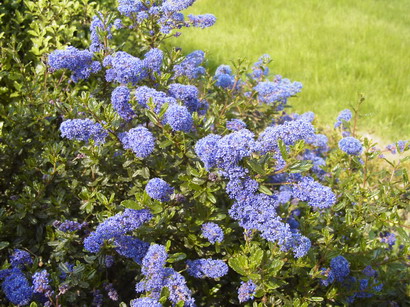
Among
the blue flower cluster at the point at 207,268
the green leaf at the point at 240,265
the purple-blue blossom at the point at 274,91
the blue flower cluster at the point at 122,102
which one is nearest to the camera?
the green leaf at the point at 240,265

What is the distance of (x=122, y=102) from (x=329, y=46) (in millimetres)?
5485

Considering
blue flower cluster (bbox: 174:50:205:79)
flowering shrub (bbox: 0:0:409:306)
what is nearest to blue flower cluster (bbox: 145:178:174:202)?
flowering shrub (bbox: 0:0:409:306)

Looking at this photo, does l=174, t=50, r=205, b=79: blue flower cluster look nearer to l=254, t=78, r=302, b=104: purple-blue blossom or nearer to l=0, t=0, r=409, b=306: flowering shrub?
l=0, t=0, r=409, b=306: flowering shrub

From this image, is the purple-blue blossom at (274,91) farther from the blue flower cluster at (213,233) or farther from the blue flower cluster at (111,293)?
the blue flower cluster at (111,293)

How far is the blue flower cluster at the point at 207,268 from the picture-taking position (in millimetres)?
1999

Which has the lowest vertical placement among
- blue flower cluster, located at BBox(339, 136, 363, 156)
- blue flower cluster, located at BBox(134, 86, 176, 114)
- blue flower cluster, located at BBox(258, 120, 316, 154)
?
blue flower cluster, located at BBox(339, 136, 363, 156)

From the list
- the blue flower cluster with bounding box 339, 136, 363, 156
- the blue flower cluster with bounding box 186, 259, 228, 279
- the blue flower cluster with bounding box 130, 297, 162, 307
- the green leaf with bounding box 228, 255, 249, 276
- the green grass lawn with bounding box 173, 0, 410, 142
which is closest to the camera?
the blue flower cluster with bounding box 130, 297, 162, 307

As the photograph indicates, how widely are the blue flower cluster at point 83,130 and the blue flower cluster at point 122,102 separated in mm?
131

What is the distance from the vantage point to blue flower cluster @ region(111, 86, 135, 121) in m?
2.15

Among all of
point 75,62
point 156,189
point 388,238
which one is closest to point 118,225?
point 156,189

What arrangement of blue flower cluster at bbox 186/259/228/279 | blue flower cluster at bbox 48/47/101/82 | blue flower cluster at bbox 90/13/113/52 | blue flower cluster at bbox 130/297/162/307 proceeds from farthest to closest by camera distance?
blue flower cluster at bbox 90/13/113/52
blue flower cluster at bbox 48/47/101/82
blue flower cluster at bbox 186/259/228/279
blue flower cluster at bbox 130/297/162/307

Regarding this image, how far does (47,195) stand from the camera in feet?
8.05

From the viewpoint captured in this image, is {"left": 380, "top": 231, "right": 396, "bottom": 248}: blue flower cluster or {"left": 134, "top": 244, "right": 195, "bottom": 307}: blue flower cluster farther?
{"left": 380, "top": 231, "right": 396, "bottom": 248}: blue flower cluster

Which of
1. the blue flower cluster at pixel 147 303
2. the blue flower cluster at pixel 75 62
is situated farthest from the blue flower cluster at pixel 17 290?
the blue flower cluster at pixel 75 62
